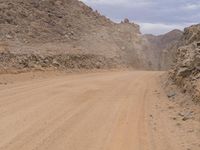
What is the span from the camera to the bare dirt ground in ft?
25.6

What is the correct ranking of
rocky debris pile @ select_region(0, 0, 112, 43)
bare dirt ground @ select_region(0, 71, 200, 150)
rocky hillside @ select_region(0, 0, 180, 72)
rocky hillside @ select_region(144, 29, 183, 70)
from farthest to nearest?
rocky hillside @ select_region(144, 29, 183, 70)
rocky debris pile @ select_region(0, 0, 112, 43)
rocky hillside @ select_region(0, 0, 180, 72)
bare dirt ground @ select_region(0, 71, 200, 150)

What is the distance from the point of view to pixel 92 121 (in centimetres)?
965

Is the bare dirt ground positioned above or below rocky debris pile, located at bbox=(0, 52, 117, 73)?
below

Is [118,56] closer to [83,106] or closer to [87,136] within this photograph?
[83,106]

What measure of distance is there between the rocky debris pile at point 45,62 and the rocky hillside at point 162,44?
1632cm

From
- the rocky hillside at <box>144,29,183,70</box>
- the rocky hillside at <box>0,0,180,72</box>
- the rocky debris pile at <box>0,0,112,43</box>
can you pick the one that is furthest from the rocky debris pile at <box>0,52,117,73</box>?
the rocky hillside at <box>144,29,183,70</box>

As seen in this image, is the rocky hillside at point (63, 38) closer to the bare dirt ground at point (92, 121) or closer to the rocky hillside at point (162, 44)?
the rocky hillside at point (162, 44)

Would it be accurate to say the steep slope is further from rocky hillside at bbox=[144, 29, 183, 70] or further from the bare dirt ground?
the bare dirt ground

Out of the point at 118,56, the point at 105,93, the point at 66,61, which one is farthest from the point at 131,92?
the point at 118,56

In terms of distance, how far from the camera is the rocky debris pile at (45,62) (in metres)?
21.5

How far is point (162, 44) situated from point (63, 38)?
26.7 m

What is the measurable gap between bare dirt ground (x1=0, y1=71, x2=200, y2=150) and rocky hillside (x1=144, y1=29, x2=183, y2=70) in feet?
96.0

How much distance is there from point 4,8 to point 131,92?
16212 millimetres

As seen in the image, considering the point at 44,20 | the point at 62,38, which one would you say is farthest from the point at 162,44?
the point at 62,38
